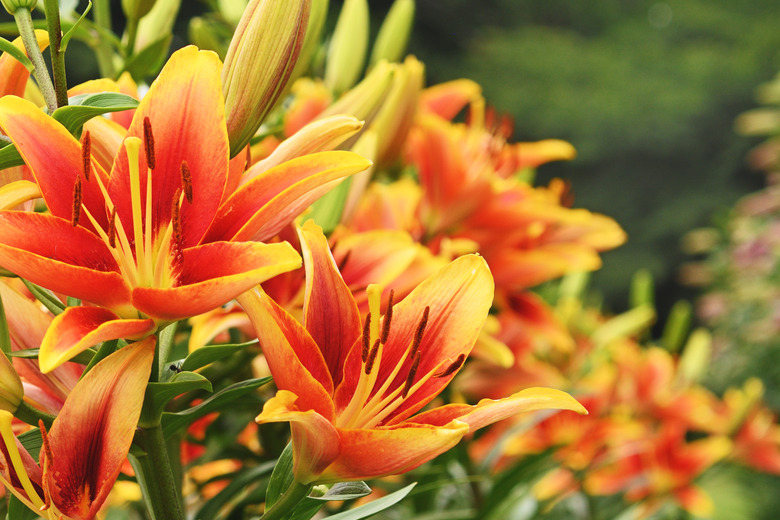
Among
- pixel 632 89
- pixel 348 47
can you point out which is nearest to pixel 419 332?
pixel 348 47

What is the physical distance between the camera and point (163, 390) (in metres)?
0.25

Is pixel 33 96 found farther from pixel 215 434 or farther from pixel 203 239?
pixel 215 434

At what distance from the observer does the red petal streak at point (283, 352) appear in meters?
0.24

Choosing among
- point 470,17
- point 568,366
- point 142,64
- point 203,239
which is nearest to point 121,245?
point 203,239

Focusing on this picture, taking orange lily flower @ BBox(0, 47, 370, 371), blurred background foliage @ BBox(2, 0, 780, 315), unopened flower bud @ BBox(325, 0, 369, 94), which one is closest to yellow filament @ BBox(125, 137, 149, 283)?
orange lily flower @ BBox(0, 47, 370, 371)

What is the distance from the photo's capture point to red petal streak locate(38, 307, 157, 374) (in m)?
0.21

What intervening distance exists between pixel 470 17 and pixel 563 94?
0.70 metres

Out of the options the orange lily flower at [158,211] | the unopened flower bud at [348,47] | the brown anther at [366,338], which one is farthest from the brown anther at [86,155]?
the unopened flower bud at [348,47]

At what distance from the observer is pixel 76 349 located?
0.68 ft

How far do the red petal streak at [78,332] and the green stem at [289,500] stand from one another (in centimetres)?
7

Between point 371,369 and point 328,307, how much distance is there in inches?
1.2

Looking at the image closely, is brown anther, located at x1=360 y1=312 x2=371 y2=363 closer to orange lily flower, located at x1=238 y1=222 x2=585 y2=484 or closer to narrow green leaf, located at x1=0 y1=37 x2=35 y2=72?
orange lily flower, located at x1=238 y1=222 x2=585 y2=484

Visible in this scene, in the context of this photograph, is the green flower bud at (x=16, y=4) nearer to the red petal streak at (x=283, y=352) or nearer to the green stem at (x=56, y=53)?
the green stem at (x=56, y=53)

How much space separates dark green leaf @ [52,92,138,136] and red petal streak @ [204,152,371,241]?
48 millimetres
